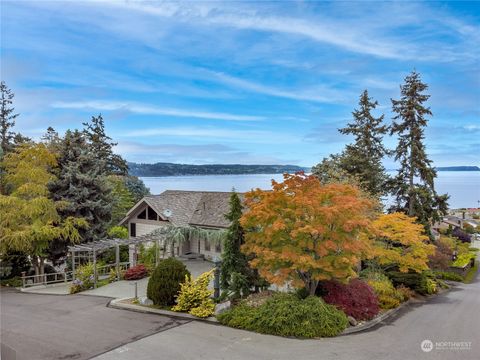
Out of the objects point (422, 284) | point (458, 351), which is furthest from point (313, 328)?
point (422, 284)

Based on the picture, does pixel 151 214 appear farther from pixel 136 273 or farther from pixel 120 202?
pixel 120 202

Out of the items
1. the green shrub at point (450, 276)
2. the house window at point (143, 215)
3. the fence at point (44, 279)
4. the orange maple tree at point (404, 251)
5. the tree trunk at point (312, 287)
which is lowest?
the green shrub at point (450, 276)

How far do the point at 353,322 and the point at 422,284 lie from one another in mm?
8586

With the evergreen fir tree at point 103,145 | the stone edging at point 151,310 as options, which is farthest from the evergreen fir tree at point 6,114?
the stone edging at point 151,310

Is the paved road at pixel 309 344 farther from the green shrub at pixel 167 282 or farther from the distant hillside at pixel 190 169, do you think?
the distant hillside at pixel 190 169

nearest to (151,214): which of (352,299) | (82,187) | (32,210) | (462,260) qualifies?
(82,187)

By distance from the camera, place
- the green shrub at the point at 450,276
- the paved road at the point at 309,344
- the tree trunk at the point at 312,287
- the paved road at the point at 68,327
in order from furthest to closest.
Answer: the green shrub at the point at 450,276 → the tree trunk at the point at 312,287 → the paved road at the point at 68,327 → the paved road at the point at 309,344

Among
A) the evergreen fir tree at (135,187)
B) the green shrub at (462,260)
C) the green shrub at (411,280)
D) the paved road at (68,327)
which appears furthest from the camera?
the evergreen fir tree at (135,187)

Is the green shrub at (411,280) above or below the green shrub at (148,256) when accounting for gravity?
below

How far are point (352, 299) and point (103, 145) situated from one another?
1472 inches

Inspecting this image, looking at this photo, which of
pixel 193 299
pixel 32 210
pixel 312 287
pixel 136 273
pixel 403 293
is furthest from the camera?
pixel 136 273

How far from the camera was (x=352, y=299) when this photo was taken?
1394 cm

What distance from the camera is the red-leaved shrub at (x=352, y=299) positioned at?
13617 millimetres

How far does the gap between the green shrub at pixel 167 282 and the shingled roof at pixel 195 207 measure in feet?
32.6
